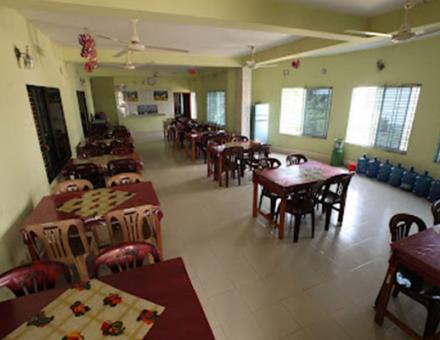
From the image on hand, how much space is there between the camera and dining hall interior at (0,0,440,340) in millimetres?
1580

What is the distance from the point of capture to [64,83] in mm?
5410

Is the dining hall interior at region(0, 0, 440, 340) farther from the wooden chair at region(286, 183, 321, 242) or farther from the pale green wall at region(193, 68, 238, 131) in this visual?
the pale green wall at region(193, 68, 238, 131)

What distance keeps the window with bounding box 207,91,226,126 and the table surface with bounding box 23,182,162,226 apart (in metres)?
7.30

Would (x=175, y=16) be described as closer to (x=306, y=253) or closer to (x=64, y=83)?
(x=306, y=253)

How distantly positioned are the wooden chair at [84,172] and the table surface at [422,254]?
3.91 m

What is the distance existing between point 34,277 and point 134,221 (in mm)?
924

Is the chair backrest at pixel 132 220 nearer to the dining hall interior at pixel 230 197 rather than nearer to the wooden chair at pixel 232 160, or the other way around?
the dining hall interior at pixel 230 197

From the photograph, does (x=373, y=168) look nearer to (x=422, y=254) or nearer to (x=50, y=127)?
(x=422, y=254)

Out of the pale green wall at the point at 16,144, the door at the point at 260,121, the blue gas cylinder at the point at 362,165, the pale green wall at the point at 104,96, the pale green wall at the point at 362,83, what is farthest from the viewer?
the pale green wall at the point at 104,96

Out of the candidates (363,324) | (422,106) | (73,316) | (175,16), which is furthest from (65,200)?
(422,106)

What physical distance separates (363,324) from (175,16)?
357cm

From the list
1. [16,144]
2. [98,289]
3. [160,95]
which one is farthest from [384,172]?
[160,95]

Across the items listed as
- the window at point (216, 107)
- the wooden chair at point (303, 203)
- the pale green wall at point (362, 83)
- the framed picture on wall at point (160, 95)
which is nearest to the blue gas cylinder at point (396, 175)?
the pale green wall at point (362, 83)

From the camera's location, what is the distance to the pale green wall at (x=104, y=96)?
37.0 ft
